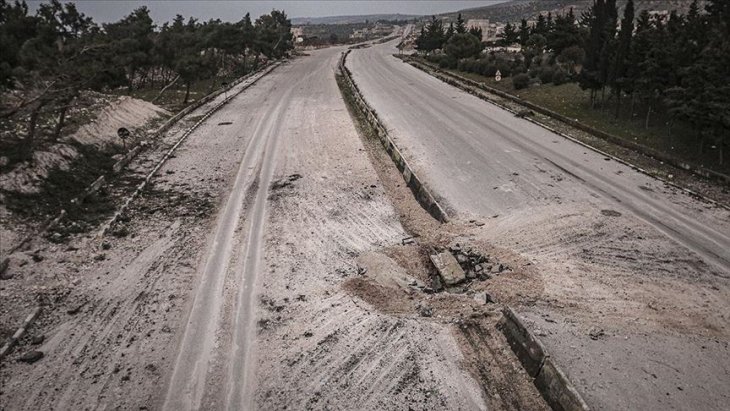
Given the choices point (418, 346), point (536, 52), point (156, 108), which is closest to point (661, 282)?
point (418, 346)

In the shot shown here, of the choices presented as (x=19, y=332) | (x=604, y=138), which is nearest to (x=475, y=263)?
(x=19, y=332)

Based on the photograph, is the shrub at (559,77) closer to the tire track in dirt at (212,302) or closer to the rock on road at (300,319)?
the rock on road at (300,319)

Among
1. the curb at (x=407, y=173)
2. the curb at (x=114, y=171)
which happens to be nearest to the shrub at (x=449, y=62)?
the curb at (x=407, y=173)

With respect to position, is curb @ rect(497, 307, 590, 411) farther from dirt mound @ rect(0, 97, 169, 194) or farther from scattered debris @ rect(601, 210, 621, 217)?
dirt mound @ rect(0, 97, 169, 194)

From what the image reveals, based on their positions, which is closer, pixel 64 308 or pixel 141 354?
pixel 141 354

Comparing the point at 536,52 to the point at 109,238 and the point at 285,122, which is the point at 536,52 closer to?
the point at 285,122

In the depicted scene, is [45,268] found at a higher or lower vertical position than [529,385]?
higher

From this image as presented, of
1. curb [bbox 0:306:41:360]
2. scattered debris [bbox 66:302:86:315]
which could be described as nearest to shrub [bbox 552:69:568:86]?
scattered debris [bbox 66:302:86:315]
